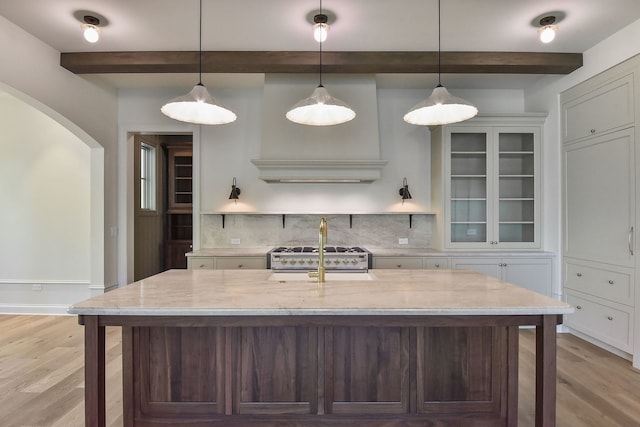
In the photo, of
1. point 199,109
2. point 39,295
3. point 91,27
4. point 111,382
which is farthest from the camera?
point 39,295

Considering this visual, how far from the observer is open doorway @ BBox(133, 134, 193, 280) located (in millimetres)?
5324

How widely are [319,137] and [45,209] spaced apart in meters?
3.57

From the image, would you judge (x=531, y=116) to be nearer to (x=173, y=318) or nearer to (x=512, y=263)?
(x=512, y=263)

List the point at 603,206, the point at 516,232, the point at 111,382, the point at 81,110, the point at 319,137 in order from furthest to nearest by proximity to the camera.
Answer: the point at 516,232
the point at 319,137
the point at 81,110
the point at 603,206
the point at 111,382

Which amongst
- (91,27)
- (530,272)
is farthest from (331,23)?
(530,272)

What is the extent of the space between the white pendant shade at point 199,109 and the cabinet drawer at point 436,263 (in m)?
2.54

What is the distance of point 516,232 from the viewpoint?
3938mm

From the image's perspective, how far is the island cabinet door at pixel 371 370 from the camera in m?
1.80

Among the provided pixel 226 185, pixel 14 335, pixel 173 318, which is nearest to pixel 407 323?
pixel 173 318

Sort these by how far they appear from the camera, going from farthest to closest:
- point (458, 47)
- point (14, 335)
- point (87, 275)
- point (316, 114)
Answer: point (87, 275)
point (14, 335)
point (458, 47)
point (316, 114)

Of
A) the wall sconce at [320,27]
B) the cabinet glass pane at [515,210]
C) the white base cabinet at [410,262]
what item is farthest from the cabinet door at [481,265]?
the wall sconce at [320,27]

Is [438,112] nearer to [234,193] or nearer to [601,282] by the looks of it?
[601,282]

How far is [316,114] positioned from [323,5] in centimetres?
97

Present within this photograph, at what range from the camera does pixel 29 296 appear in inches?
170
